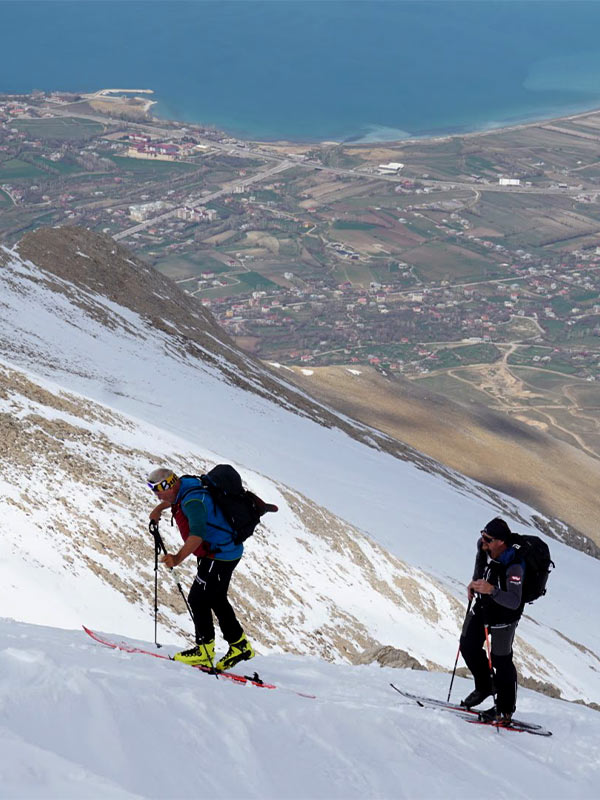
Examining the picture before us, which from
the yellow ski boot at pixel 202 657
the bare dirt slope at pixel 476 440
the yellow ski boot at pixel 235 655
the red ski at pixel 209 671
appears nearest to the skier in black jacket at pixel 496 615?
the red ski at pixel 209 671

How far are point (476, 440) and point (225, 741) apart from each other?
68.6m

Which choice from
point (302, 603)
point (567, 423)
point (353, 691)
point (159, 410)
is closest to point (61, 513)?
→ point (302, 603)

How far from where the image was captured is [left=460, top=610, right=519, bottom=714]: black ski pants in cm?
1088

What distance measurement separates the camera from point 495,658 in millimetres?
10945

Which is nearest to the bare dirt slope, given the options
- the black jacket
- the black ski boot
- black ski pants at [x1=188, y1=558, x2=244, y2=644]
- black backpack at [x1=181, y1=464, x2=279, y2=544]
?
the black ski boot

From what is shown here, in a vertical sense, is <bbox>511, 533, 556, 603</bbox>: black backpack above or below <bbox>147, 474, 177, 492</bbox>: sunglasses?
above

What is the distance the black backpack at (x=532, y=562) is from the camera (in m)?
10.5

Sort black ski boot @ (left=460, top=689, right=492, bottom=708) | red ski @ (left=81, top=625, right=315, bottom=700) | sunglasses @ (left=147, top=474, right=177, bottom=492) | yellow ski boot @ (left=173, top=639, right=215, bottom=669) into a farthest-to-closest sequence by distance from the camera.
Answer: black ski boot @ (left=460, top=689, right=492, bottom=708) < yellow ski boot @ (left=173, top=639, right=215, bottom=669) < red ski @ (left=81, top=625, right=315, bottom=700) < sunglasses @ (left=147, top=474, right=177, bottom=492)

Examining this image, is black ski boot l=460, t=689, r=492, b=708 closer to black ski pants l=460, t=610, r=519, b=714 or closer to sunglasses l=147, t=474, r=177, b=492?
black ski pants l=460, t=610, r=519, b=714

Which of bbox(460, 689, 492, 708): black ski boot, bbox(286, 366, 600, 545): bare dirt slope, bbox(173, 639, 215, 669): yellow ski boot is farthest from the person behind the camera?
bbox(286, 366, 600, 545): bare dirt slope

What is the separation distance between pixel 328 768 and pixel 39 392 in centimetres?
1993

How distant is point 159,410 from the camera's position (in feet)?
122

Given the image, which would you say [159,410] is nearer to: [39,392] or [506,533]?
[39,392]

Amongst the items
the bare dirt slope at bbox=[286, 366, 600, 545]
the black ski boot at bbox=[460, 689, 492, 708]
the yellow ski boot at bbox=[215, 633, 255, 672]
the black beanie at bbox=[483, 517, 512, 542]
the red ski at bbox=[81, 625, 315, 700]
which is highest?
the bare dirt slope at bbox=[286, 366, 600, 545]
